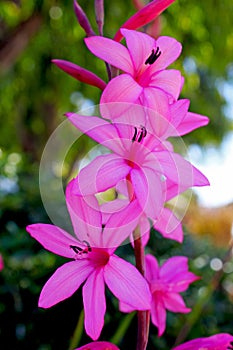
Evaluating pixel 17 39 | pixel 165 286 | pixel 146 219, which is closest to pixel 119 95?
pixel 146 219

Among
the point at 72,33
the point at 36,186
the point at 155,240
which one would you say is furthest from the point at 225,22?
the point at 155,240

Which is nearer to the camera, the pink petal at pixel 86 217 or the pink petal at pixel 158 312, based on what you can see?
the pink petal at pixel 86 217

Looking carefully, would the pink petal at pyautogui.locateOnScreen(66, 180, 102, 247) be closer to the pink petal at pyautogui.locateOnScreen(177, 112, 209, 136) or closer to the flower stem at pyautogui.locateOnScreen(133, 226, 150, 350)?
the flower stem at pyautogui.locateOnScreen(133, 226, 150, 350)

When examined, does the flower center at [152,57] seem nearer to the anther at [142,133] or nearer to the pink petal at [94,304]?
the anther at [142,133]

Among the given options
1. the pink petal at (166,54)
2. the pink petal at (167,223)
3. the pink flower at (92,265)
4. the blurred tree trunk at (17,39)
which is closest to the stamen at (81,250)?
the pink flower at (92,265)

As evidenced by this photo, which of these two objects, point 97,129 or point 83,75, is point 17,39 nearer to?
point 83,75

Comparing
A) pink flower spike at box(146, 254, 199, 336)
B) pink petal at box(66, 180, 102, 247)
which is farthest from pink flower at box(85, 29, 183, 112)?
pink flower spike at box(146, 254, 199, 336)
